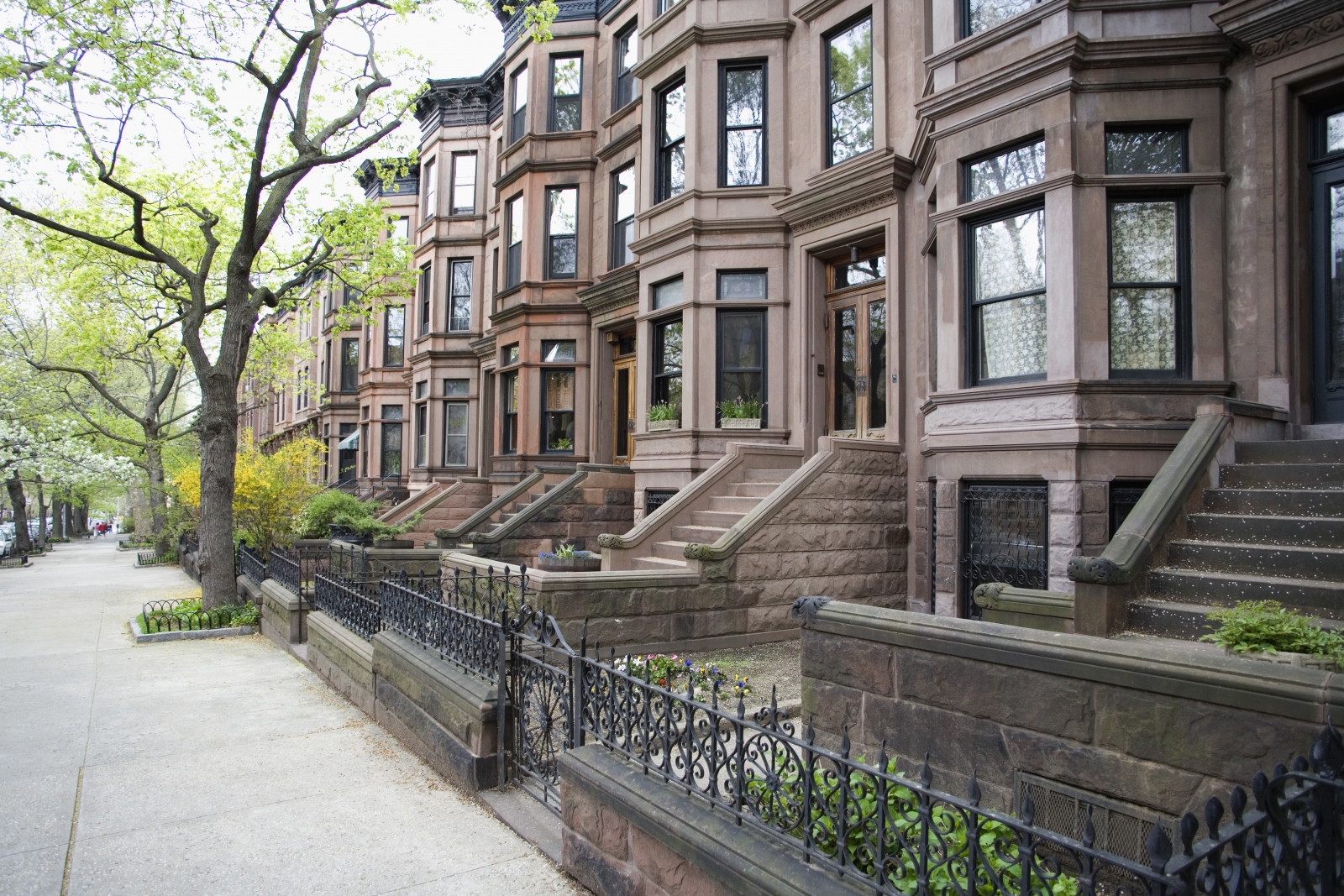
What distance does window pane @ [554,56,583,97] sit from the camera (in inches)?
778

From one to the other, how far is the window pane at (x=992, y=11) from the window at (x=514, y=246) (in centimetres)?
1322

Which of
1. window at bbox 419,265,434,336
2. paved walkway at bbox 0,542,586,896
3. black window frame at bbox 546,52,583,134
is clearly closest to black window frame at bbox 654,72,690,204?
black window frame at bbox 546,52,583,134

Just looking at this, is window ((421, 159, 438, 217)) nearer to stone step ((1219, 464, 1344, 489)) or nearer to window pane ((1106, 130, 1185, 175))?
window pane ((1106, 130, 1185, 175))

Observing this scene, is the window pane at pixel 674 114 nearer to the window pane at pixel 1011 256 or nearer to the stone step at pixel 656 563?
the window pane at pixel 1011 256

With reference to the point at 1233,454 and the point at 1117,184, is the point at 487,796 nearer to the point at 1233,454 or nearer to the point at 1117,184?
the point at 1233,454

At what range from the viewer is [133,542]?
38.8 meters

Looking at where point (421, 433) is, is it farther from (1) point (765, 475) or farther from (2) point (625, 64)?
(1) point (765, 475)

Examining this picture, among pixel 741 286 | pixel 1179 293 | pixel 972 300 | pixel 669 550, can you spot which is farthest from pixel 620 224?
pixel 1179 293

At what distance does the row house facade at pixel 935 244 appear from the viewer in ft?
26.0

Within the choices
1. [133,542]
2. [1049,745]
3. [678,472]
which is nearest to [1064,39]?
[1049,745]

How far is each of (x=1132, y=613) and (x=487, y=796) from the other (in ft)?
14.5

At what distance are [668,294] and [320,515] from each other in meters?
10.1

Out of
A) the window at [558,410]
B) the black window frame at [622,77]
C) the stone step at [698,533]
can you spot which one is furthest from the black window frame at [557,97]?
the stone step at [698,533]

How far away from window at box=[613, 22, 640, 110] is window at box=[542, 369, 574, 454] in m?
6.07
